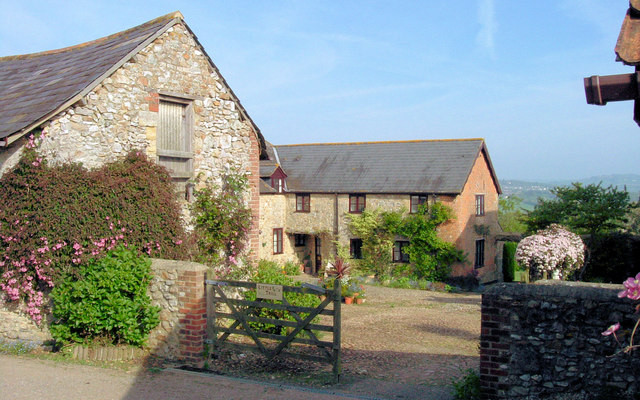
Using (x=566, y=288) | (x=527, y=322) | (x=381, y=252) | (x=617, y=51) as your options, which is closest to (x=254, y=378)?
(x=527, y=322)

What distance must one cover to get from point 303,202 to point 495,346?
88.7ft

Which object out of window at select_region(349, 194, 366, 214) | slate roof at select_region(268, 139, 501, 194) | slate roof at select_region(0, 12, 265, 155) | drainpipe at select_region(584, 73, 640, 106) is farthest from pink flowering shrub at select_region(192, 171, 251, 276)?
window at select_region(349, 194, 366, 214)

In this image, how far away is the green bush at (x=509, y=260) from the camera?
110 ft

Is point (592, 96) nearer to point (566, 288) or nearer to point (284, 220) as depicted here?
point (566, 288)

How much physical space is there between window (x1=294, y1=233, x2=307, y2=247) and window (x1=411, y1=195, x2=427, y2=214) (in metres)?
Result: 7.43

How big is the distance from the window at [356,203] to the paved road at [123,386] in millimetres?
23760

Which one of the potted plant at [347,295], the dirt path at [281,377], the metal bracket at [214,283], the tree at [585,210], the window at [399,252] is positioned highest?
the tree at [585,210]

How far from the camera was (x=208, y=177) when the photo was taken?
12.9 metres

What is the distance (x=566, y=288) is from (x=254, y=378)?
4.60 m

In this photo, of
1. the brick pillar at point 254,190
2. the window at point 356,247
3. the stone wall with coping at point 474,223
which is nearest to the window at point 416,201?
the stone wall with coping at point 474,223

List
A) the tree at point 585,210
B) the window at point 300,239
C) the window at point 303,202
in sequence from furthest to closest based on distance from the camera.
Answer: the window at point 300,239 → the window at point 303,202 → the tree at point 585,210

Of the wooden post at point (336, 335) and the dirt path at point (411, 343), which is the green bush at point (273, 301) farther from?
the wooden post at point (336, 335)

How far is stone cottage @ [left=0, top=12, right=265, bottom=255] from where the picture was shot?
10.2m

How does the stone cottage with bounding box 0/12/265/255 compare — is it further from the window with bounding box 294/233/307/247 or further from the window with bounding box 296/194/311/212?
the window with bounding box 294/233/307/247
